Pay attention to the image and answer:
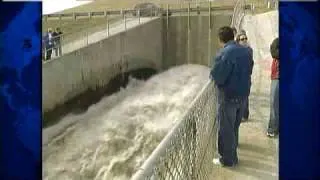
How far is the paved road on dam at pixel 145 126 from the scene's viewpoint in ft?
6.40

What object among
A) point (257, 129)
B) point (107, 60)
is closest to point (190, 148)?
point (257, 129)

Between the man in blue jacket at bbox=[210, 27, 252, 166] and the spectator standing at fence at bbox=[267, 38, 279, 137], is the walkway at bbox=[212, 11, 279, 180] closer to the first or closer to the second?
the man in blue jacket at bbox=[210, 27, 252, 166]

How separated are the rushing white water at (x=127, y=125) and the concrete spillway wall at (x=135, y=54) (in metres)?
0.12

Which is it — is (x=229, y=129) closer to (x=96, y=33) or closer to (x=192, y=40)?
(x=192, y=40)

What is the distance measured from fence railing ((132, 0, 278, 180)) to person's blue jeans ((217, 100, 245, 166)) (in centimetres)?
6

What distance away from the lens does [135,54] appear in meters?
4.27

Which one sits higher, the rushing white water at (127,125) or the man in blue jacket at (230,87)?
the man in blue jacket at (230,87)

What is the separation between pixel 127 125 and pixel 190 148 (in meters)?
2.21

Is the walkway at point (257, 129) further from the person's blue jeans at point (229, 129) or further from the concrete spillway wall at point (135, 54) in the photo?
the concrete spillway wall at point (135, 54)

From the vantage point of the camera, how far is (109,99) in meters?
3.49

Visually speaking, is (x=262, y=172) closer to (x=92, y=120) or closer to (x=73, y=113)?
(x=73, y=113)

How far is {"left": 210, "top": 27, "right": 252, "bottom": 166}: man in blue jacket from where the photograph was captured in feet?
5.74

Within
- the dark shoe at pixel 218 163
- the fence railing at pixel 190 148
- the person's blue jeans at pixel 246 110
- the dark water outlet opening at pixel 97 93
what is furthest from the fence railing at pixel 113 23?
the dark shoe at pixel 218 163

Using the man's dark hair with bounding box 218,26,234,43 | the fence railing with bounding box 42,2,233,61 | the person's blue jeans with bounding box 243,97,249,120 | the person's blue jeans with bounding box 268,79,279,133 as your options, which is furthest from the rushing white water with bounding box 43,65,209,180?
the person's blue jeans with bounding box 268,79,279,133
